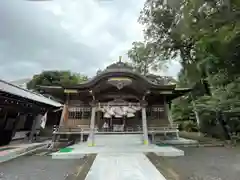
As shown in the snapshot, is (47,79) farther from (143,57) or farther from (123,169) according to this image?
(123,169)

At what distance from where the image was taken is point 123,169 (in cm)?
434

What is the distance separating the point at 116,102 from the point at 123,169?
4.51 meters

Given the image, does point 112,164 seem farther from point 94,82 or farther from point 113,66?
point 113,66

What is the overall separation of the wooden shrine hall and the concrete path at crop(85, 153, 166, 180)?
298 centimetres

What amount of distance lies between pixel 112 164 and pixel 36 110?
31.8 ft

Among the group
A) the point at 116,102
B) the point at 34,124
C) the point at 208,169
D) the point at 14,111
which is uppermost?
the point at 116,102

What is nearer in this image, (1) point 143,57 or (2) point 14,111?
(2) point 14,111

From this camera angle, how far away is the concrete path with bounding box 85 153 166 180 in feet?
12.5

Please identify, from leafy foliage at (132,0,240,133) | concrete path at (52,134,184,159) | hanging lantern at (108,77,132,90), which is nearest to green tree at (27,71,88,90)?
leafy foliage at (132,0,240,133)

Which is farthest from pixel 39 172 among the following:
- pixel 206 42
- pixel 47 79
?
pixel 47 79

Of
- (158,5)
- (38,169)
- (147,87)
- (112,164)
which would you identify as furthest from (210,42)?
(158,5)

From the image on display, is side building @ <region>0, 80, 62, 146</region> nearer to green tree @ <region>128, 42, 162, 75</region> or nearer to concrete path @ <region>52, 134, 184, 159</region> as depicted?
concrete path @ <region>52, 134, 184, 159</region>

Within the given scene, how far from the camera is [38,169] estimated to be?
488 cm

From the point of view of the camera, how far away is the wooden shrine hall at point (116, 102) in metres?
8.10
